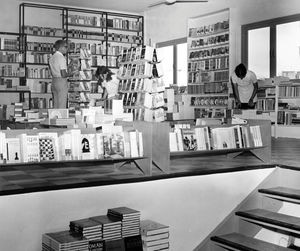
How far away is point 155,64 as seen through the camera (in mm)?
9953

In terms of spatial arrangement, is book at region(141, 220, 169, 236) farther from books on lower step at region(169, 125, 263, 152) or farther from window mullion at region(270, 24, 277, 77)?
window mullion at region(270, 24, 277, 77)

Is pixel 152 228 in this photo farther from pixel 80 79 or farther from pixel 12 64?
pixel 12 64

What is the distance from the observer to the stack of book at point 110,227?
13.5ft

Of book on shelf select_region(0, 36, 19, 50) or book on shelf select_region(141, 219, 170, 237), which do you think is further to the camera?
book on shelf select_region(0, 36, 19, 50)

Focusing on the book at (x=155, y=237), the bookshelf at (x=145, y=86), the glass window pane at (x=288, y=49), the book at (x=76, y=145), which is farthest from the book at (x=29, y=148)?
the glass window pane at (x=288, y=49)

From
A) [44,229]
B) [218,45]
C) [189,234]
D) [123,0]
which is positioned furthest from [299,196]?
[123,0]

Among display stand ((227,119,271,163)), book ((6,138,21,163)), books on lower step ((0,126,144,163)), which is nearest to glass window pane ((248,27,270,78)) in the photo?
display stand ((227,119,271,163))

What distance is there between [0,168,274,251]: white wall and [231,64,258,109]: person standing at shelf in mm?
5383

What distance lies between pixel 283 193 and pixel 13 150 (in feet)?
9.00

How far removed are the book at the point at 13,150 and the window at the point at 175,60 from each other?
10867mm

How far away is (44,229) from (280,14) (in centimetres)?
885

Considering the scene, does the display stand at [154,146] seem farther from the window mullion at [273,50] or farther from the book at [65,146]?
the window mullion at [273,50]

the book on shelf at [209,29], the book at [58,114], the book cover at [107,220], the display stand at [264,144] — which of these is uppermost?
the book on shelf at [209,29]

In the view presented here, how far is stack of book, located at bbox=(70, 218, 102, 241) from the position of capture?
13.1 feet
